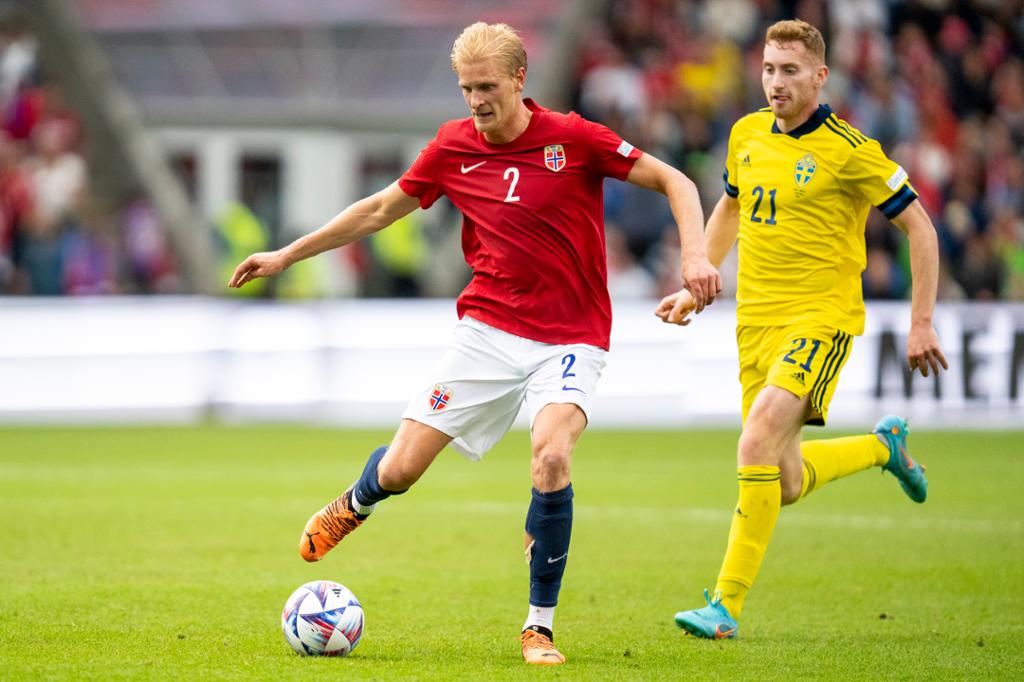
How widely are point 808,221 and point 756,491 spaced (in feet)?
3.94

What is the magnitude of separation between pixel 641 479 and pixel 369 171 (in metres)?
13.3

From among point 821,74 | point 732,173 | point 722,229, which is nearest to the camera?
point 821,74

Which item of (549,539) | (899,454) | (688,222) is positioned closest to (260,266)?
(549,539)

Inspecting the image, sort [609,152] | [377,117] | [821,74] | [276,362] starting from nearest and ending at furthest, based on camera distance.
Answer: [609,152], [821,74], [276,362], [377,117]

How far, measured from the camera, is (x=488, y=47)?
5.97 m

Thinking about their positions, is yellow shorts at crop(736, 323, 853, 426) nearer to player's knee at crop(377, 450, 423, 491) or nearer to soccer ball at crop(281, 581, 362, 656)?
player's knee at crop(377, 450, 423, 491)

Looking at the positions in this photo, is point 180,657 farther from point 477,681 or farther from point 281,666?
point 477,681

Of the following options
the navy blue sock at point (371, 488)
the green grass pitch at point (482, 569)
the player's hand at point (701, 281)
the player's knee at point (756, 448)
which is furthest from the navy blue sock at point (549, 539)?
the player's knee at point (756, 448)

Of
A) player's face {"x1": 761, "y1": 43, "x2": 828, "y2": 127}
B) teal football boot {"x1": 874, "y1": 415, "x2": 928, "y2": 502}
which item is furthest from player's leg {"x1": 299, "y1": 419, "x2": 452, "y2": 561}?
teal football boot {"x1": 874, "y1": 415, "x2": 928, "y2": 502}

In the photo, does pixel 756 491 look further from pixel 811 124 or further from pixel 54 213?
pixel 54 213

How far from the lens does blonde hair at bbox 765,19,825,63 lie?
267 inches

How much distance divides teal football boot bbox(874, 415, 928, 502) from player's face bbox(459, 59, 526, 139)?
292 centimetres

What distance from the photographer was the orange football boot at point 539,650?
5.88m

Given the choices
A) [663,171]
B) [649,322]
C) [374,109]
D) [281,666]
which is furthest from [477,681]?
[374,109]
